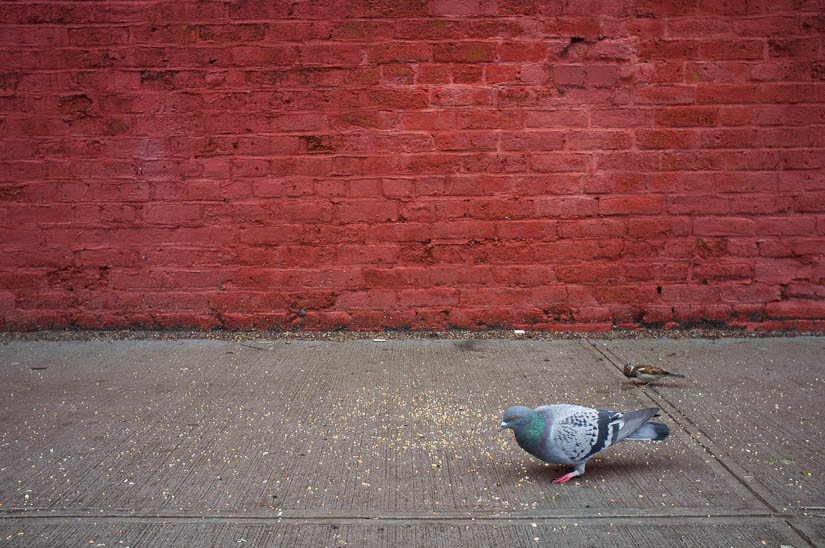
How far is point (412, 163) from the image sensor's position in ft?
17.4

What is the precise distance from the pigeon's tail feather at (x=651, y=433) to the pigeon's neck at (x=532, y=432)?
16.4 inches

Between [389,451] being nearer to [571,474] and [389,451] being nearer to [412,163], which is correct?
[571,474]

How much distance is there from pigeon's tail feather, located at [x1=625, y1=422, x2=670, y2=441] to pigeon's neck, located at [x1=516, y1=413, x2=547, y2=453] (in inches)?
16.4

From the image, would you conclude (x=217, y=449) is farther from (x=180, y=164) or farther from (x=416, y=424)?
(x=180, y=164)

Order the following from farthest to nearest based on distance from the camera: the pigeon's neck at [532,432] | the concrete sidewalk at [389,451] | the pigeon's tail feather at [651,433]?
the pigeon's tail feather at [651,433], the pigeon's neck at [532,432], the concrete sidewalk at [389,451]

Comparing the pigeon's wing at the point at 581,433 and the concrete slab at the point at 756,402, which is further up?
the pigeon's wing at the point at 581,433

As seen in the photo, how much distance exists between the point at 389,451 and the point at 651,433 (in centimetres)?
122

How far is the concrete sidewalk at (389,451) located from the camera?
250cm

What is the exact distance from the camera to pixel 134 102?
17.3 ft

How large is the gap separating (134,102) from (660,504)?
15.7 feet

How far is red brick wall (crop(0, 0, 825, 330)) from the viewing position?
522 centimetres

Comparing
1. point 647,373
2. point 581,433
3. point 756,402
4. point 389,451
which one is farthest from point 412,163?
point 581,433

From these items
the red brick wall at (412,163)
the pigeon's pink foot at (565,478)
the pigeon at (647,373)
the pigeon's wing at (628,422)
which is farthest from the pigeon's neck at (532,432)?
the red brick wall at (412,163)

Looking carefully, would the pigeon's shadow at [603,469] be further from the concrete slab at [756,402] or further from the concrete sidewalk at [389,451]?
the concrete slab at [756,402]
